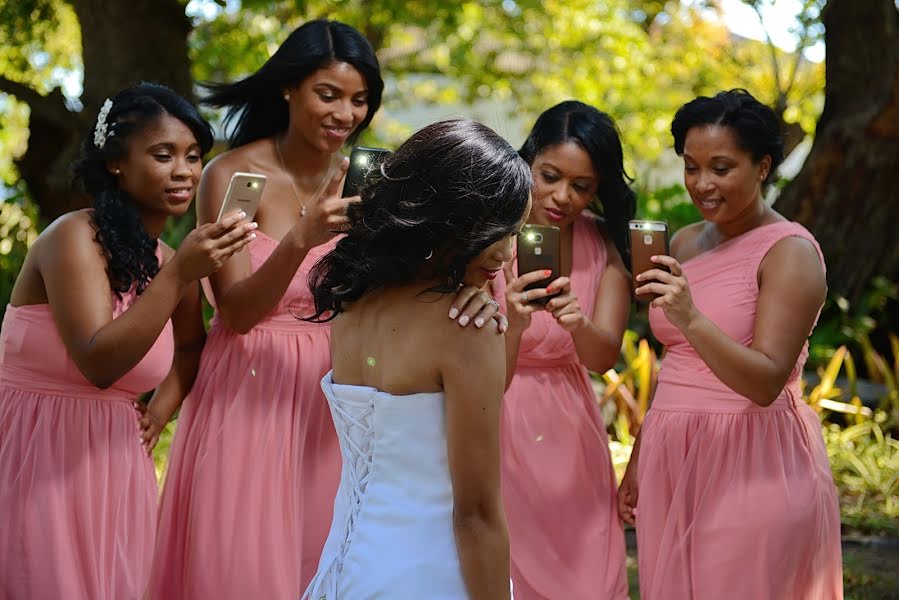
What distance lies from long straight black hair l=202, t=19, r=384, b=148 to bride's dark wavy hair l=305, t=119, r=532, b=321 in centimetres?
161

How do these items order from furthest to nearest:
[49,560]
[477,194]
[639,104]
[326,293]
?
1. [639,104]
2. [49,560]
3. [326,293]
4. [477,194]

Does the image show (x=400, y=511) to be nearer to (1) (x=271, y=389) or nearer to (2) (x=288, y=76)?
(1) (x=271, y=389)

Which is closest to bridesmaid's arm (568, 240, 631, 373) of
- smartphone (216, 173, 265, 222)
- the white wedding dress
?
smartphone (216, 173, 265, 222)

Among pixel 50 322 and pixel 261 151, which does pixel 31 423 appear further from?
pixel 261 151

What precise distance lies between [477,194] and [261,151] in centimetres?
193

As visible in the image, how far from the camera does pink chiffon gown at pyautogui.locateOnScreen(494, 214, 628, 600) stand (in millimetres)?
4035

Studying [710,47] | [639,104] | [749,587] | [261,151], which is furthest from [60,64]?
[749,587]

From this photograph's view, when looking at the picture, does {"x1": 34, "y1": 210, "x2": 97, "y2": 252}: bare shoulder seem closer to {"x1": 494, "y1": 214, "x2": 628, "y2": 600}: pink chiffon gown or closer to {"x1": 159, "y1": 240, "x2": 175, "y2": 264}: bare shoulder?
{"x1": 159, "y1": 240, "x2": 175, "y2": 264}: bare shoulder

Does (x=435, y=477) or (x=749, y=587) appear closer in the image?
(x=435, y=477)

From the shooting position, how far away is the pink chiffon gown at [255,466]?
370 centimetres

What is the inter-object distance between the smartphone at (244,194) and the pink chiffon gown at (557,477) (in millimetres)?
979

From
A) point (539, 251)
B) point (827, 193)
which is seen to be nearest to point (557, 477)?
point (539, 251)

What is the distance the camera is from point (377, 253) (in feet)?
8.00

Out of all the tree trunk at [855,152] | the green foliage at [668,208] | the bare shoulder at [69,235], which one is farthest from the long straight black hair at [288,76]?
the tree trunk at [855,152]
